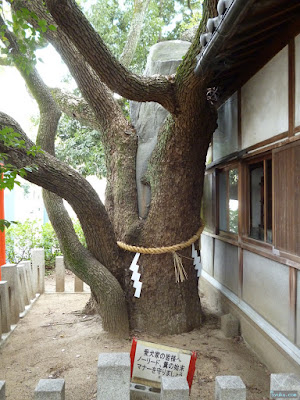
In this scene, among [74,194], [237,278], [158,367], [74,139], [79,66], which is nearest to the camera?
[158,367]

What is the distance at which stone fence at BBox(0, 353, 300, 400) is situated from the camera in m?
1.73

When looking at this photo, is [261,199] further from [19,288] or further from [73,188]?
[19,288]

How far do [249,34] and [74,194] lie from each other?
269cm

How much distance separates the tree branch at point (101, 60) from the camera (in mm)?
3074

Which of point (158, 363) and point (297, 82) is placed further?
point (297, 82)

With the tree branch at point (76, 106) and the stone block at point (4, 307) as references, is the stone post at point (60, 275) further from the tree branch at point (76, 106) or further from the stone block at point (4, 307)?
the tree branch at point (76, 106)

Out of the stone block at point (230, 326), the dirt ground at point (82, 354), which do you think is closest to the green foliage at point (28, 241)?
the dirt ground at point (82, 354)

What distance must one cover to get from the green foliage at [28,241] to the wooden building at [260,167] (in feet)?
19.9

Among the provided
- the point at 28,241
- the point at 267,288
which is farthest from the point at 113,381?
the point at 28,241

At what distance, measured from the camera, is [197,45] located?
144 inches

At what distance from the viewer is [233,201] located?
5535 millimetres

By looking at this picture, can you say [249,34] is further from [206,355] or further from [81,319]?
[81,319]

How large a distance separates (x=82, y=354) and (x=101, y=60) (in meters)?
3.57

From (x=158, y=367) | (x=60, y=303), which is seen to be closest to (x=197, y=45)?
(x=158, y=367)
